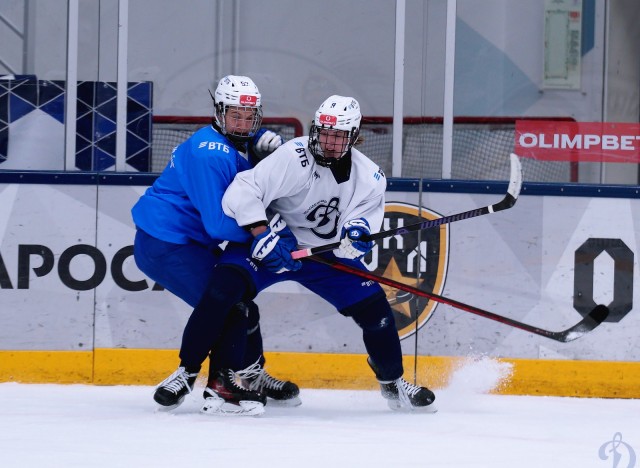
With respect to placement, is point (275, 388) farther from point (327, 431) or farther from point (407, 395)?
point (327, 431)

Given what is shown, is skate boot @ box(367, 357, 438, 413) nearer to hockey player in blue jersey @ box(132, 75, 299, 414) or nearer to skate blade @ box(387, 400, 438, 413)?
skate blade @ box(387, 400, 438, 413)

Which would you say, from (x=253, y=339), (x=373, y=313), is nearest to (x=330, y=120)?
(x=373, y=313)

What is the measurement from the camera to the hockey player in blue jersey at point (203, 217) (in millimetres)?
3607

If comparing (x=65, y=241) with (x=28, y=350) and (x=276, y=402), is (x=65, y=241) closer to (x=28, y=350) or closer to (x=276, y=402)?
(x=28, y=350)

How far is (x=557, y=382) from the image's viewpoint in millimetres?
4375

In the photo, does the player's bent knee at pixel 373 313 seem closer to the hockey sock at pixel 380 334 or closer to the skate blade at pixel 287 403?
the hockey sock at pixel 380 334

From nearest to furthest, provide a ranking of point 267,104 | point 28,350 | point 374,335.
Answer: point 374,335 → point 28,350 → point 267,104

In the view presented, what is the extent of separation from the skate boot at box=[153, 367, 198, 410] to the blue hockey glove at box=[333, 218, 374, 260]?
2.00 feet

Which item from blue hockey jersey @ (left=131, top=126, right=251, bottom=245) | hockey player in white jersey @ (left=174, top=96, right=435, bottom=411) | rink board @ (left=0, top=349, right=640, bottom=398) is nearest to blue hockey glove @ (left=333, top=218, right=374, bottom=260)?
hockey player in white jersey @ (left=174, top=96, right=435, bottom=411)

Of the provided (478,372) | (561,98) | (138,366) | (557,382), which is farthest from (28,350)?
(561,98)

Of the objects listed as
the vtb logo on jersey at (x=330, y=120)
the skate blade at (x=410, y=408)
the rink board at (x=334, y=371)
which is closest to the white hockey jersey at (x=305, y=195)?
the vtb logo on jersey at (x=330, y=120)

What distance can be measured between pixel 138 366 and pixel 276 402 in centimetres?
66

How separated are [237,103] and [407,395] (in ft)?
3.58

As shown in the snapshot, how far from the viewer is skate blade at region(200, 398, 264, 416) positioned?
363 cm
